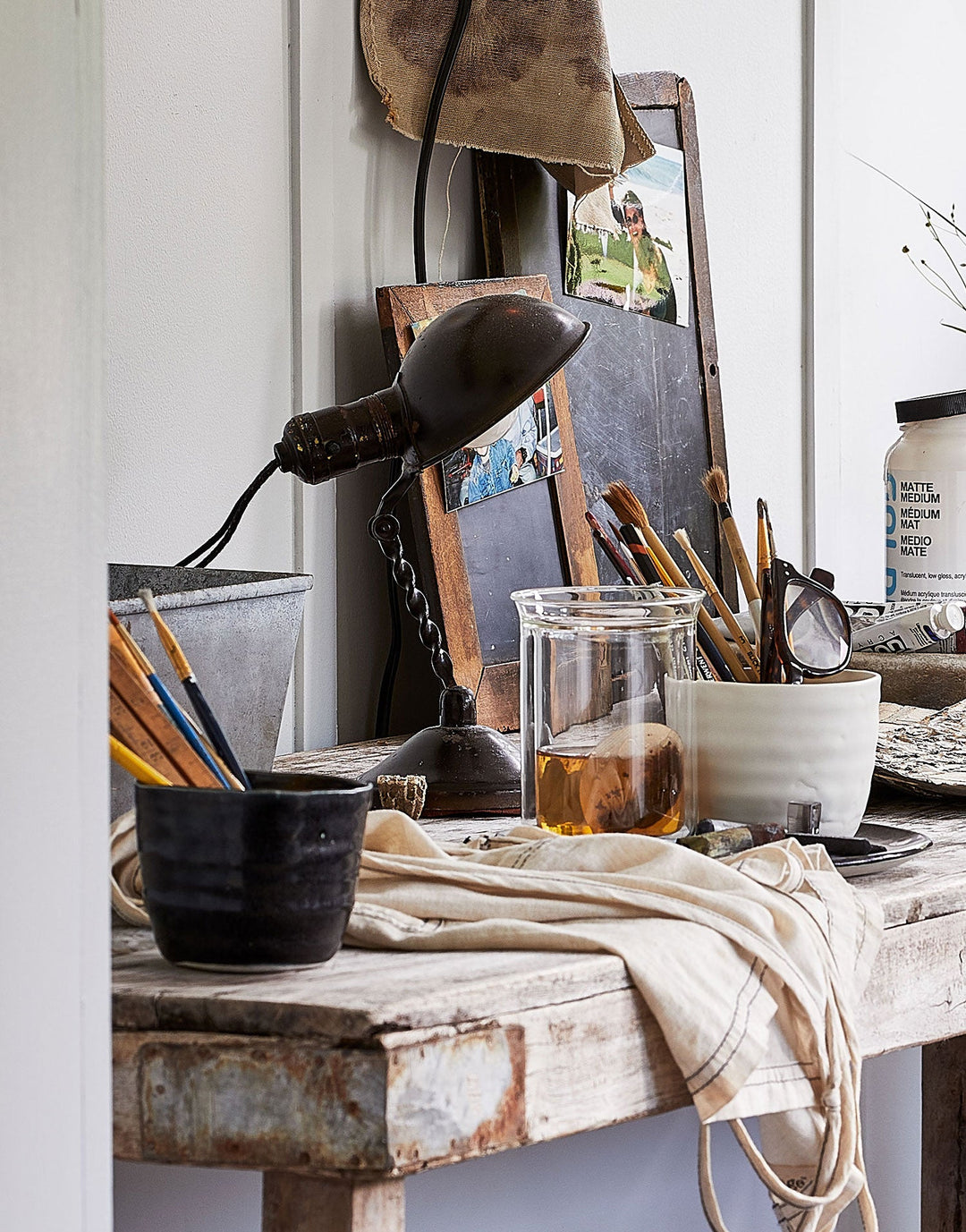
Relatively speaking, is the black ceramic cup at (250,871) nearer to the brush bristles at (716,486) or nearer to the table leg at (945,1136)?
the brush bristles at (716,486)

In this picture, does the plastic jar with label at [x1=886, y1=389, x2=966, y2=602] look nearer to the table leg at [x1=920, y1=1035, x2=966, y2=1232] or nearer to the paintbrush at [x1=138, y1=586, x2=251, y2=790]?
the table leg at [x1=920, y1=1035, x2=966, y2=1232]

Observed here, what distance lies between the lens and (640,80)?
154 centimetres

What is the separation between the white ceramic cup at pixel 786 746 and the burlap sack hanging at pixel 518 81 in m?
0.65

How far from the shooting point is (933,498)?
139 centimetres

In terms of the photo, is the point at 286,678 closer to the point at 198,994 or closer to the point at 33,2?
the point at 198,994

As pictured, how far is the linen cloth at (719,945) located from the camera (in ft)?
1.87

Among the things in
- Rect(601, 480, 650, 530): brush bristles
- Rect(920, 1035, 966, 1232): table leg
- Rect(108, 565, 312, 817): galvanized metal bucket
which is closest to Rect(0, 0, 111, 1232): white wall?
Rect(108, 565, 312, 817): galvanized metal bucket

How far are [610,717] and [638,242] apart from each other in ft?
2.83

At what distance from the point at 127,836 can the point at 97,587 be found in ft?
0.72

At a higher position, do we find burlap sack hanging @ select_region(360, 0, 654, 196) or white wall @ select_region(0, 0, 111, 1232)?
burlap sack hanging @ select_region(360, 0, 654, 196)

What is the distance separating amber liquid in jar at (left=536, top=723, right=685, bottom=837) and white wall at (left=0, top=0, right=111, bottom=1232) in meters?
0.37

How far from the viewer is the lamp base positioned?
3.10 ft

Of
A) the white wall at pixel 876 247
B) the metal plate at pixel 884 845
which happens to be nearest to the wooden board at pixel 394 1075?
the metal plate at pixel 884 845

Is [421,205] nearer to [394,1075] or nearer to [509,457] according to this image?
→ [509,457]
